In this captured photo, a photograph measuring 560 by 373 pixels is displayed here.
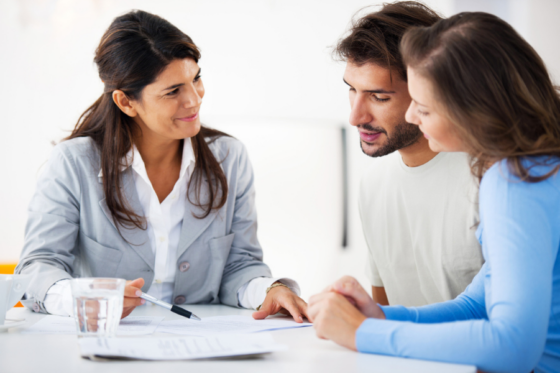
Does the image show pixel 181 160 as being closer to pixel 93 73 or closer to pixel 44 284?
pixel 44 284

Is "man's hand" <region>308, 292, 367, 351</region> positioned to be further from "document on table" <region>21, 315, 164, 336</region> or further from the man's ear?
the man's ear

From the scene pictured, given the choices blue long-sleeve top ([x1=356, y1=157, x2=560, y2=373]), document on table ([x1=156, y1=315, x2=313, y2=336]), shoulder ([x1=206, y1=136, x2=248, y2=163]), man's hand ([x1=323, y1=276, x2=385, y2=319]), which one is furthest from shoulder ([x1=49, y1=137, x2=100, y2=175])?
blue long-sleeve top ([x1=356, y1=157, x2=560, y2=373])

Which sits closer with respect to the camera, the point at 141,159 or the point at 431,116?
the point at 431,116

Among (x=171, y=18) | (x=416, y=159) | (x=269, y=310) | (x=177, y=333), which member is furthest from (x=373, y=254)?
(x=171, y=18)

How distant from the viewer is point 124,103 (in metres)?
1.50

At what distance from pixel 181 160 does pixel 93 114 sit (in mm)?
308

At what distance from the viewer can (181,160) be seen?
1598mm

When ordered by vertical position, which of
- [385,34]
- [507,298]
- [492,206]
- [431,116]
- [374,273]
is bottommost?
[374,273]

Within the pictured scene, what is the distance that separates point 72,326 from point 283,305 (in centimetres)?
42

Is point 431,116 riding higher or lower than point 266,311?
higher

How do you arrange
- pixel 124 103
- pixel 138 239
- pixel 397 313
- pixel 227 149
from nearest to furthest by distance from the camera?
pixel 397 313 → pixel 138 239 → pixel 124 103 → pixel 227 149

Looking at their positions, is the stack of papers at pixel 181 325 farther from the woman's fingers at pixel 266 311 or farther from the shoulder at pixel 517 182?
the shoulder at pixel 517 182

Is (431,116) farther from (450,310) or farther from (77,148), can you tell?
(77,148)

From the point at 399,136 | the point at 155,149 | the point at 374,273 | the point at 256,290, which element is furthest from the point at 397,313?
the point at 155,149
